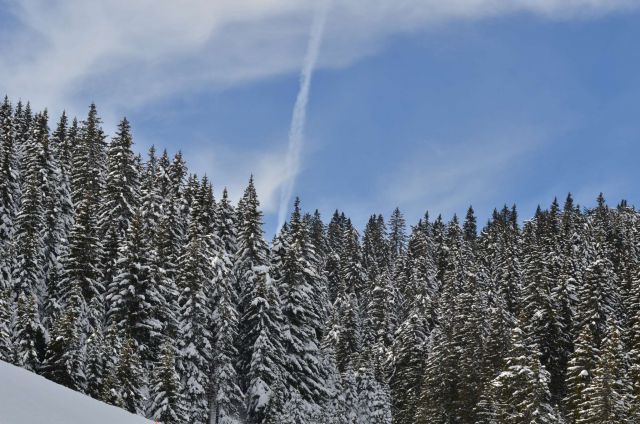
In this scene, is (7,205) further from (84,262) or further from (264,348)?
(264,348)

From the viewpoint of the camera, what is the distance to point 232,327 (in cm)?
4453

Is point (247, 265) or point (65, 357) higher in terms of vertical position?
point (247, 265)

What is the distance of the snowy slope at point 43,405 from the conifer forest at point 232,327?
1646cm

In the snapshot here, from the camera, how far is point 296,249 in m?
50.2

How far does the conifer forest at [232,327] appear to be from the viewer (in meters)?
37.1

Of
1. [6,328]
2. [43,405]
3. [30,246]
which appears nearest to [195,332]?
[6,328]

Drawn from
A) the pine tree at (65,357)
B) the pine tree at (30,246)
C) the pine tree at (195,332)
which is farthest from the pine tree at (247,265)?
the pine tree at (30,246)

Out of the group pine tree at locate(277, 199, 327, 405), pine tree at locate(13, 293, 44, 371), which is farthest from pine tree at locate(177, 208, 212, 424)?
pine tree at locate(13, 293, 44, 371)

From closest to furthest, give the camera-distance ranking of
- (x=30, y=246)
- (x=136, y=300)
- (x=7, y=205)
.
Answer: (x=136, y=300) → (x=30, y=246) → (x=7, y=205)

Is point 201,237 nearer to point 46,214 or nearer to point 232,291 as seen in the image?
point 232,291

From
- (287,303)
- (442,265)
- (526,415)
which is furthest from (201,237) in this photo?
(442,265)

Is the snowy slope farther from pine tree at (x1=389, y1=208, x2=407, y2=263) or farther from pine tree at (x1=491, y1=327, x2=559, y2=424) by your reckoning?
pine tree at (x1=389, y1=208, x2=407, y2=263)

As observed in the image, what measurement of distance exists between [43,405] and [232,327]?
31.9 meters

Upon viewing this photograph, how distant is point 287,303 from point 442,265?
6122cm
